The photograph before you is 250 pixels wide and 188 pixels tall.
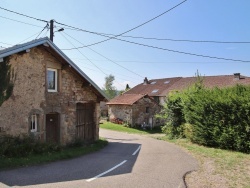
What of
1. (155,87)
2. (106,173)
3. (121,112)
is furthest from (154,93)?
(106,173)

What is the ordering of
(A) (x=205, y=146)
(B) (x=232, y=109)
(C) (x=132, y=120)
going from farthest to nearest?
(C) (x=132, y=120) → (A) (x=205, y=146) → (B) (x=232, y=109)

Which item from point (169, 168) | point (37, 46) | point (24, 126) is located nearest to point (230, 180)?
→ point (169, 168)

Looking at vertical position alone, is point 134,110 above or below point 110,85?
below

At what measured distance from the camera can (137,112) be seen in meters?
39.7

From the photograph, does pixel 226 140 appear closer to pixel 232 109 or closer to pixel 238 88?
pixel 232 109

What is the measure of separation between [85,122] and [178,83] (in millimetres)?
35535

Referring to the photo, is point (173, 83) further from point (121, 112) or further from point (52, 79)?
point (52, 79)

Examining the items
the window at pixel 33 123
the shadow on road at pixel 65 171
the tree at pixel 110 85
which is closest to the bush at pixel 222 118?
the shadow on road at pixel 65 171

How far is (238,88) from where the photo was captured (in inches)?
636

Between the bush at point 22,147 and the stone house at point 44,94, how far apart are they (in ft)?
1.29

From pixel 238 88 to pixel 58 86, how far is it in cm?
1043

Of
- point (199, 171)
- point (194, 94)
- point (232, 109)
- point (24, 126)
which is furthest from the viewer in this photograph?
point (194, 94)

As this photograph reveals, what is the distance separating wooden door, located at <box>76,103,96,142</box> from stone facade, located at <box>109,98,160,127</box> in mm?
19978

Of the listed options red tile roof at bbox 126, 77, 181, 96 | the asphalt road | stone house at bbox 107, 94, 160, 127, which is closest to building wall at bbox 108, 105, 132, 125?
stone house at bbox 107, 94, 160, 127
